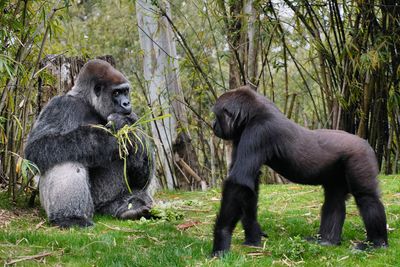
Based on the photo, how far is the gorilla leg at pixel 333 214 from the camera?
4250mm

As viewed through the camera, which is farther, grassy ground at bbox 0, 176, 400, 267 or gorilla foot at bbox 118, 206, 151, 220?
gorilla foot at bbox 118, 206, 151, 220

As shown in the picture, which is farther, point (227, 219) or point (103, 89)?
point (103, 89)

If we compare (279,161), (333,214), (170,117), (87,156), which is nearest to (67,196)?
(87,156)

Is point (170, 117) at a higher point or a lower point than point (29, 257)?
higher

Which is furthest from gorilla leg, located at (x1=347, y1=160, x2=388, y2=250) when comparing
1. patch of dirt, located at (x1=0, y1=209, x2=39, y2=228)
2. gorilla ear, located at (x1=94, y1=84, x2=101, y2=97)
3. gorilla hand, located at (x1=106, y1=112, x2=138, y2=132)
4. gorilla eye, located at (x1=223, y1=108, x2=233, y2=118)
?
patch of dirt, located at (x1=0, y1=209, x2=39, y2=228)

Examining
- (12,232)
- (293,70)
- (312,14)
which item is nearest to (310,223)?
(12,232)

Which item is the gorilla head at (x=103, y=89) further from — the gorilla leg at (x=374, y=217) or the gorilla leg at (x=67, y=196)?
Result: the gorilla leg at (x=374, y=217)

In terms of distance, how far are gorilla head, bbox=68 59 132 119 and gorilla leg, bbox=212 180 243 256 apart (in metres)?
1.75

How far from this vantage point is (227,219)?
3814mm

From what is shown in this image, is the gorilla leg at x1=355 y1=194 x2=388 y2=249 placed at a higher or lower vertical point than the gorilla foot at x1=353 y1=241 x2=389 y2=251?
higher

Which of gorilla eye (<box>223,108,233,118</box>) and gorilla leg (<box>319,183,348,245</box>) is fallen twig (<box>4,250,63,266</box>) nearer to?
gorilla eye (<box>223,108,233,118</box>)

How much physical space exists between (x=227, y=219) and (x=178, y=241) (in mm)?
628

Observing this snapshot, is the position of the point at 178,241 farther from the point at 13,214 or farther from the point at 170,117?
the point at 170,117

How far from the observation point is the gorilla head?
5.33 meters
